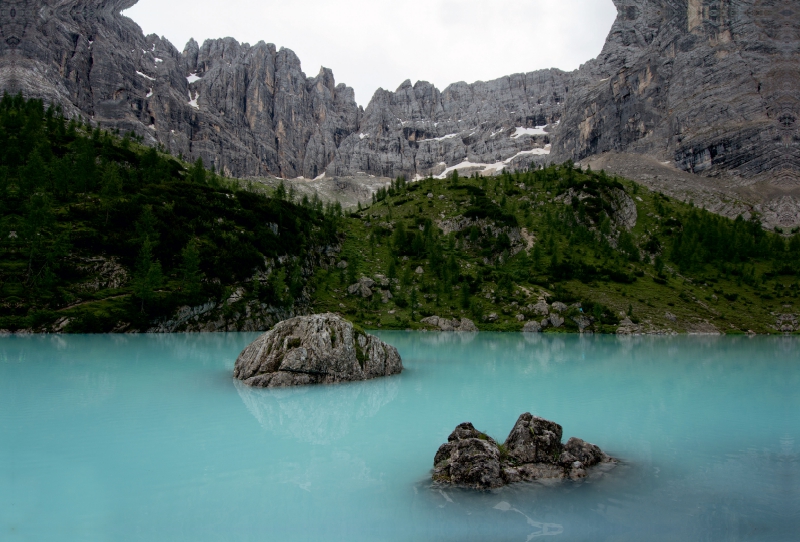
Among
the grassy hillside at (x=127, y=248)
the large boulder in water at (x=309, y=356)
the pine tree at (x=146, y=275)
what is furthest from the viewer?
the pine tree at (x=146, y=275)

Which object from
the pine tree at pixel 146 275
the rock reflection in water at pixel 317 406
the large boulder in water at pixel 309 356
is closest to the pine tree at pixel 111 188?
the pine tree at pixel 146 275

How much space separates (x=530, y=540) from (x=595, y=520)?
2.21m

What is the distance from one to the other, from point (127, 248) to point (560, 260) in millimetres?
103508

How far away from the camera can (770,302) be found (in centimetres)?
10975

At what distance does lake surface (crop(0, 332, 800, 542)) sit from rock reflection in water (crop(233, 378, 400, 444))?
153mm

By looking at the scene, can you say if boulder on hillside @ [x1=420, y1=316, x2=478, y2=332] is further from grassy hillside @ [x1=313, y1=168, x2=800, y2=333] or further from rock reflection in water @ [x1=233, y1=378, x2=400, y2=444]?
rock reflection in water @ [x1=233, y1=378, x2=400, y2=444]

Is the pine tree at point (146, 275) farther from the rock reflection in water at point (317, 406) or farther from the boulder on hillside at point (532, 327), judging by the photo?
the boulder on hillside at point (532, 327)

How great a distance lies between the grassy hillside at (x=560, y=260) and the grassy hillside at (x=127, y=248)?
17203 mm

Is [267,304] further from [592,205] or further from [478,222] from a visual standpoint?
[592,205]

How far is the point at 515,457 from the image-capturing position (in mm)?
14586

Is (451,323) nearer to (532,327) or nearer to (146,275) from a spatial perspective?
(532,327)

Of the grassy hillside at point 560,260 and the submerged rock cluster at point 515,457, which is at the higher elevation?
the grassy hillside at point 560,260

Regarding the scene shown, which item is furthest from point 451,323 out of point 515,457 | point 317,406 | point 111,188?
point 515,457

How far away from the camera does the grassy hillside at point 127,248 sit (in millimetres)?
62594
